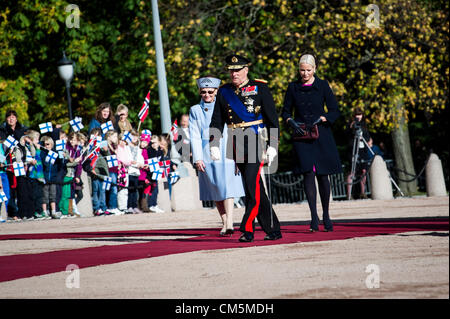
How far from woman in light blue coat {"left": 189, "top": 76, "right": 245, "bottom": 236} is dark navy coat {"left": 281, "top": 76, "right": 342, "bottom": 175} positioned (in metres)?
0.95

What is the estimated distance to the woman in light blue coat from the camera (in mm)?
12508

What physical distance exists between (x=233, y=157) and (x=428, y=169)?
1161cm

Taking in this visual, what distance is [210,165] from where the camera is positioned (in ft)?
41.7

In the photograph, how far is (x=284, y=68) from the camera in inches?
1017

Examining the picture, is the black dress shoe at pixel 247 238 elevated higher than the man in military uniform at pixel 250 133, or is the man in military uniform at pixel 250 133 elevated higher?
the man in military uniform at pixel 250 133

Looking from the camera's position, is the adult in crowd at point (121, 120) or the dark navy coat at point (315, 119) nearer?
the dark navy coat at point (315, 119)

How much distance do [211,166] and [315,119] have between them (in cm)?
154

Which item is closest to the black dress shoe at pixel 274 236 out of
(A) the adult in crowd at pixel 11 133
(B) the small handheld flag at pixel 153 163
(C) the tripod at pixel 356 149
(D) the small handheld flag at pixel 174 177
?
(A) the adult in crowd at pixel 11 133

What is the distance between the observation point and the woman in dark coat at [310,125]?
12.0m

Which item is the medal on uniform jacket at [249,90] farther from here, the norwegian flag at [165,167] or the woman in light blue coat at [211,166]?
the norwegian flag at [165,167]

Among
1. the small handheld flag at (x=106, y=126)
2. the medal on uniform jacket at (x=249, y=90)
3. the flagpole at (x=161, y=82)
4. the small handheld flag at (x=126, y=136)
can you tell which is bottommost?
the medal on uniform jacket at (x=249, y=90)

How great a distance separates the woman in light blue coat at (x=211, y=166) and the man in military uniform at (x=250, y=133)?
1404 millimetres
